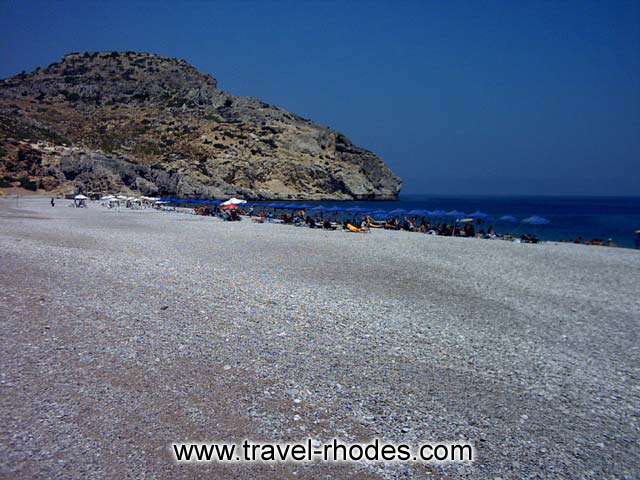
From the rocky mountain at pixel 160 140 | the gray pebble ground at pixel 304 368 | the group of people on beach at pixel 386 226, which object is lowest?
the gray pebble ground at pixel 304 368

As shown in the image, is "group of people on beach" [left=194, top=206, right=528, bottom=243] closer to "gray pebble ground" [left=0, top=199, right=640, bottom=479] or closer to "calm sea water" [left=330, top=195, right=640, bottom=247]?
"calm sea water" [left=330, top=195, right=640, bottom=247]

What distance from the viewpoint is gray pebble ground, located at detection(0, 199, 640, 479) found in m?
5.29

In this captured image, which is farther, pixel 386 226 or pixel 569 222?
pixel 569 222

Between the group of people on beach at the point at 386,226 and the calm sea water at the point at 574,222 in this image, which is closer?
the group of people on beach at the point at 386,226

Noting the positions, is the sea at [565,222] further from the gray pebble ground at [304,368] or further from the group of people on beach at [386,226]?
the gray pebble ground at [304,368]

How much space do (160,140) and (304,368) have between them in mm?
93124

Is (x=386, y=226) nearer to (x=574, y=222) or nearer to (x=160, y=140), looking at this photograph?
(x=574, y=222)

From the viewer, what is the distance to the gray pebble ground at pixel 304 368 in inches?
208

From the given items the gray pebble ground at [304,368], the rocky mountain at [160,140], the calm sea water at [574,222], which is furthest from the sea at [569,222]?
the gray pebble ground at [304,368]

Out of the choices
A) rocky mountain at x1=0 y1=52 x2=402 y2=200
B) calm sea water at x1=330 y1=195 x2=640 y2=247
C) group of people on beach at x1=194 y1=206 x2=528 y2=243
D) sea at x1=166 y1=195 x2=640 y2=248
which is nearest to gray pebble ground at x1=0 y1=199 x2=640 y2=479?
group of people on beach at x1=194 y1=206 x2=528 y2=243

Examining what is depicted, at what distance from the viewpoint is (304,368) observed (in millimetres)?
7535

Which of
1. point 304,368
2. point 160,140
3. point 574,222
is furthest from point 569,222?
point 160,140

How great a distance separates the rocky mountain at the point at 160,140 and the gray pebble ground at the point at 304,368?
190 ft

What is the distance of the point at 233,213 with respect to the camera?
141 ft
